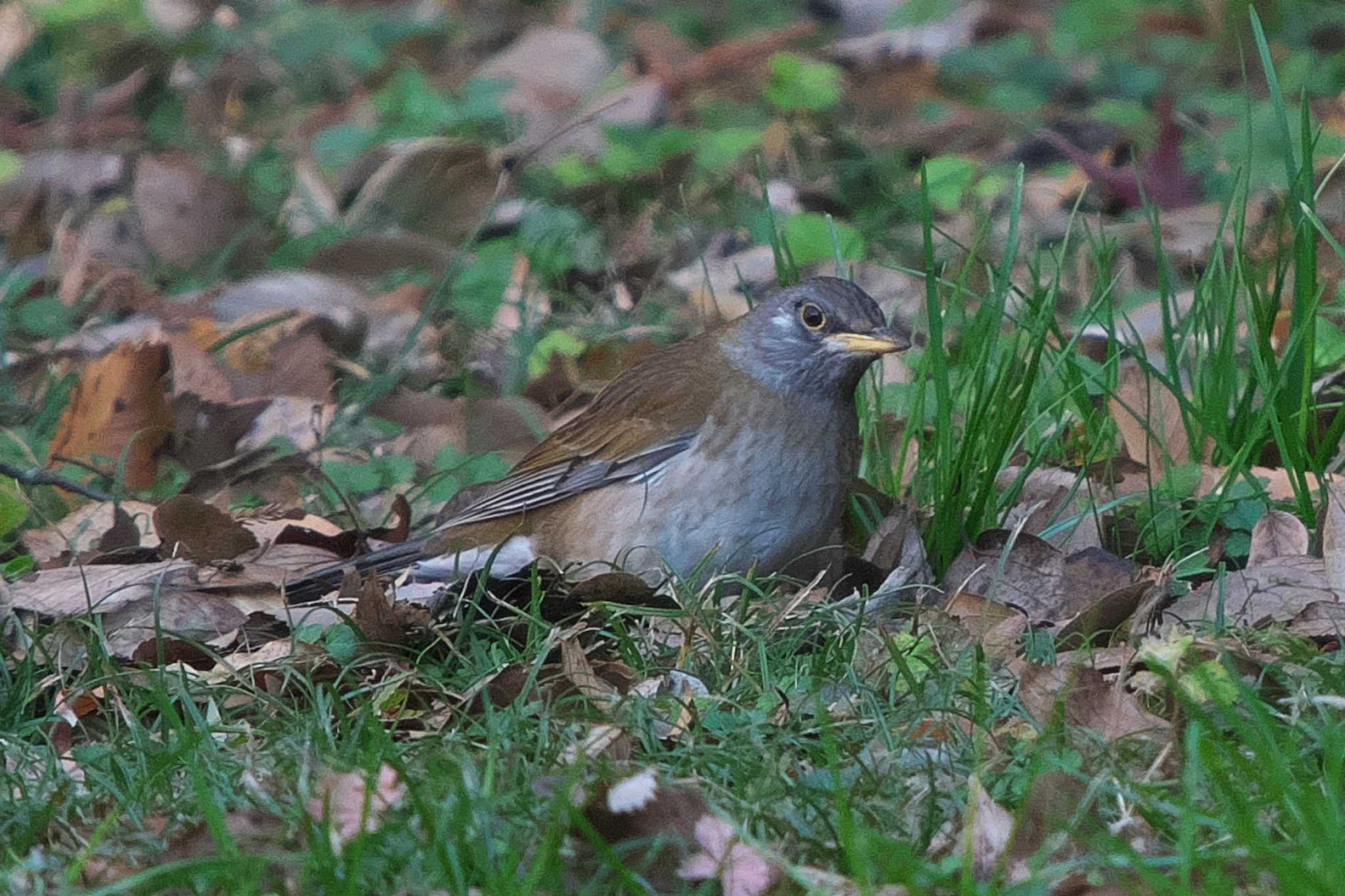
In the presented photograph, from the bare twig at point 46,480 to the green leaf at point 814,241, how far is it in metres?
2.53

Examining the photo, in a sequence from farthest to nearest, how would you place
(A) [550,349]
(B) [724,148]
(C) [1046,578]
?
(B) [724,148] → (A) [550,349] → (C) [1046,578]

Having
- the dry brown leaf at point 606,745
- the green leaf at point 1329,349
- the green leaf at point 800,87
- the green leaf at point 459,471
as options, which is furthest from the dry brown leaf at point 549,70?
the dry brown leaf at point 606,745

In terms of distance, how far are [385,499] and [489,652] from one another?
5.13 ft

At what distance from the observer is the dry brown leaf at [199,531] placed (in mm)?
4871

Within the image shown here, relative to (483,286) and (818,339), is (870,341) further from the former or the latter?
(483,286)

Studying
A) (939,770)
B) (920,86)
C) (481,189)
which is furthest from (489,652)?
(920,86)

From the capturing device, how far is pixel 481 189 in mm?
8258

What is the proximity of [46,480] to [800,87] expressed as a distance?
4.85m

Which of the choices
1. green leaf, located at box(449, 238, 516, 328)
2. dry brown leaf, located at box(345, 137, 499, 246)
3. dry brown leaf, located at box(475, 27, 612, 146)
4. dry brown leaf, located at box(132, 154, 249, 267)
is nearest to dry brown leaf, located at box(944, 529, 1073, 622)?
green leaf, located at box(449, 238, 516, 328)

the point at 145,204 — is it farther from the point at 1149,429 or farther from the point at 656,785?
the point at 656,785

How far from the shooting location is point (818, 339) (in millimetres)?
4922

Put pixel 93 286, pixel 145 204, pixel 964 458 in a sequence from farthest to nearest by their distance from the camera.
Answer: pixel 145 204
pixel 93 286
pixel 964 458

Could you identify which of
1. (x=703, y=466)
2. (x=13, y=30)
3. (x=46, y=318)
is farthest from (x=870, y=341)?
(x=13, y=30)

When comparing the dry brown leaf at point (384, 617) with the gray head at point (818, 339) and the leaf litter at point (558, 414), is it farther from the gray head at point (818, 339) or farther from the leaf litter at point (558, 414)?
the gray head at point (818, 339)
